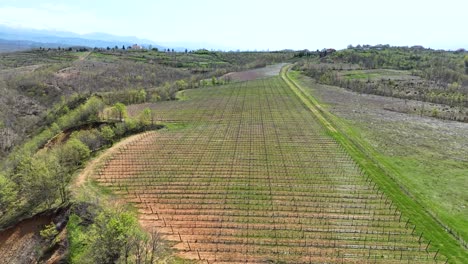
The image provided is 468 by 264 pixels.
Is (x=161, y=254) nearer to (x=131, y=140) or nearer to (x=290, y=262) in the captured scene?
(x=290, y=262)

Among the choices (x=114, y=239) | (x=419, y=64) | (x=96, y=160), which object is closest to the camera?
(x=114, y=239)

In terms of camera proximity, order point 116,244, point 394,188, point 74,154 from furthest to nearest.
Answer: point 74,154, point 394,188, point 116,244

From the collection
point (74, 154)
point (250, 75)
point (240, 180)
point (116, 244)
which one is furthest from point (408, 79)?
point (116, 244)

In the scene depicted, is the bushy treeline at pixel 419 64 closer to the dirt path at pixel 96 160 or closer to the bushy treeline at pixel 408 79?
the bushy treeline at pixel 408 79

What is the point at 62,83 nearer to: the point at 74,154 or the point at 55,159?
the point at 74,154

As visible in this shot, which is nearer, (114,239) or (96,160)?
(114,239)

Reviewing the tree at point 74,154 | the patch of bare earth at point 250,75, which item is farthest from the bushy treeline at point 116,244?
the patch of bare earth at point 250,75

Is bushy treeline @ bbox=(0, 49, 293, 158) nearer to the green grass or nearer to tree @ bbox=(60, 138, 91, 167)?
tree @ bbox=(60, 138, 91, 167)

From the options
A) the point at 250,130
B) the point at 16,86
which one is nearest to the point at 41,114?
the point at 16,86
